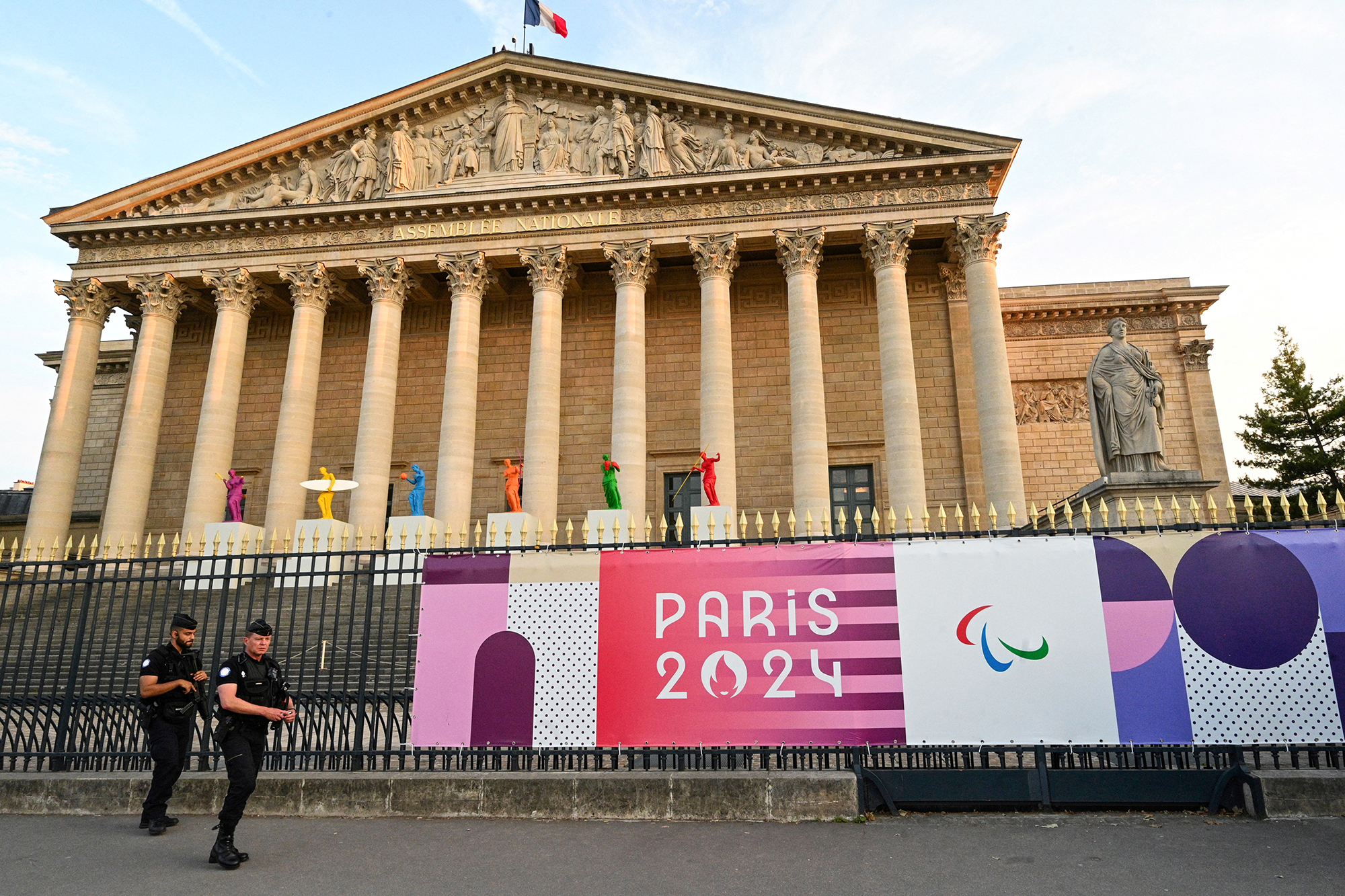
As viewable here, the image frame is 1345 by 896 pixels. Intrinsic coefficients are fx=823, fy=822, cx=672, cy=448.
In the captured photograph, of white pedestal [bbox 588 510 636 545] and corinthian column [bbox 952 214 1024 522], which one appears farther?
corinthian column [bbox 952 214 1024 522]

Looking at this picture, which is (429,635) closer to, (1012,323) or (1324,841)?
(1324,841)

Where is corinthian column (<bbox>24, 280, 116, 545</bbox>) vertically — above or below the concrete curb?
above

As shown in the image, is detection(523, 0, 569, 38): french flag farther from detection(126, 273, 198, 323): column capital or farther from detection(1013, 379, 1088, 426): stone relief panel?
detection(1013, 379, 1088, 426): stone relief panel

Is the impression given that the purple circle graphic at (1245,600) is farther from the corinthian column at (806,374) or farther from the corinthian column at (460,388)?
the corinthian column at (460,388)

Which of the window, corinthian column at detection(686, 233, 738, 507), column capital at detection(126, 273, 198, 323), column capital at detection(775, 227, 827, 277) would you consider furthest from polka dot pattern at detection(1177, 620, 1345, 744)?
column capital at detection(126, 273, 198, 323)

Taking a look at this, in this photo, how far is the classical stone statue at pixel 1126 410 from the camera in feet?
43.7

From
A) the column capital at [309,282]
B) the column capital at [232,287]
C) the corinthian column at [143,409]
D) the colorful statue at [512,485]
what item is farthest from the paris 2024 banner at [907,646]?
the column capital at [232,287]

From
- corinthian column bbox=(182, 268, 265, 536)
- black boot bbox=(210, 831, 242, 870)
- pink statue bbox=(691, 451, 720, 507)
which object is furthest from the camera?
corinthian column bbox=(182, 268, 265, 536)

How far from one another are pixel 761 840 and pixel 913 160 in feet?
65.0

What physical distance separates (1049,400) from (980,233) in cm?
836

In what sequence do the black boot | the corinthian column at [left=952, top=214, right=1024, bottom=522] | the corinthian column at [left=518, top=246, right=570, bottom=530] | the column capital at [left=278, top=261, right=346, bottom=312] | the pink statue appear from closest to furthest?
the black boot
the pink statue
the corinthian column at [left=952, top=214, right=1024, bottom=522]
the corinthian column at [left=518, top=246, right=570, bottom=530]
the column capital at [left=278, top=261, right=346, bottom=312]

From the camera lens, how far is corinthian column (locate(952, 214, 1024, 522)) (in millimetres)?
20125

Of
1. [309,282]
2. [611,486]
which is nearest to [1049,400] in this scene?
[611,486]

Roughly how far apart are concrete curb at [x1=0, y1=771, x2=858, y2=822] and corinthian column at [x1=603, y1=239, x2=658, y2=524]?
1348cm
